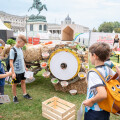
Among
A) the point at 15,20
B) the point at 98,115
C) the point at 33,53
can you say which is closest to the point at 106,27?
the point at 15,20

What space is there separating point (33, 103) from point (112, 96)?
2.63 metres

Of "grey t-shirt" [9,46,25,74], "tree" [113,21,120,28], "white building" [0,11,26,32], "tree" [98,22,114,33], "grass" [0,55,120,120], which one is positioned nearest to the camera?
"grass" [0,55,120,120]

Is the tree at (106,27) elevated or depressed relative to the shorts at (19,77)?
elevated

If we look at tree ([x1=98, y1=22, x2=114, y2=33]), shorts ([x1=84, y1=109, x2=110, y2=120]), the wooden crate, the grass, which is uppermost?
tree ([x1=98, y1=22, x2=114, y2=33])

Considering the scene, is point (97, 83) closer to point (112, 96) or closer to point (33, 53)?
point (112, 96)

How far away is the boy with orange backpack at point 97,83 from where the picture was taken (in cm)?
132

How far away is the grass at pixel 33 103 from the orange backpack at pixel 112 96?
185 centimetres

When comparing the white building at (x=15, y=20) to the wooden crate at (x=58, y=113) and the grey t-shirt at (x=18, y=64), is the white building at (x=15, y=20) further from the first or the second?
the wooden crate at (x=58, y=113)

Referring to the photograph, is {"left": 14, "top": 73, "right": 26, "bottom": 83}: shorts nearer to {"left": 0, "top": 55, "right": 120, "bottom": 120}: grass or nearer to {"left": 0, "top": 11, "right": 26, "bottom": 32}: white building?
{"left": 0, "top": 55, "right": 120, "bottom": 120}: grass

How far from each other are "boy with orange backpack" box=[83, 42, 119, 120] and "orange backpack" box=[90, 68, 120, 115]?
0.03m

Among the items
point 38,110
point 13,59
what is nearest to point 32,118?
point 38,110

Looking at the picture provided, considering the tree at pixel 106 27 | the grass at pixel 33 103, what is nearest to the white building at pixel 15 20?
the tree at pixel 106 27

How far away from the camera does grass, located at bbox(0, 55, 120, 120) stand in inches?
117

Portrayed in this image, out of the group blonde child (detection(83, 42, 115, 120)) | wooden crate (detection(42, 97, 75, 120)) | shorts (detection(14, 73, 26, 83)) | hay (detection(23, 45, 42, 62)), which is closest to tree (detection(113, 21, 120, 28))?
hay (detection(23, 45, 42, 62))
